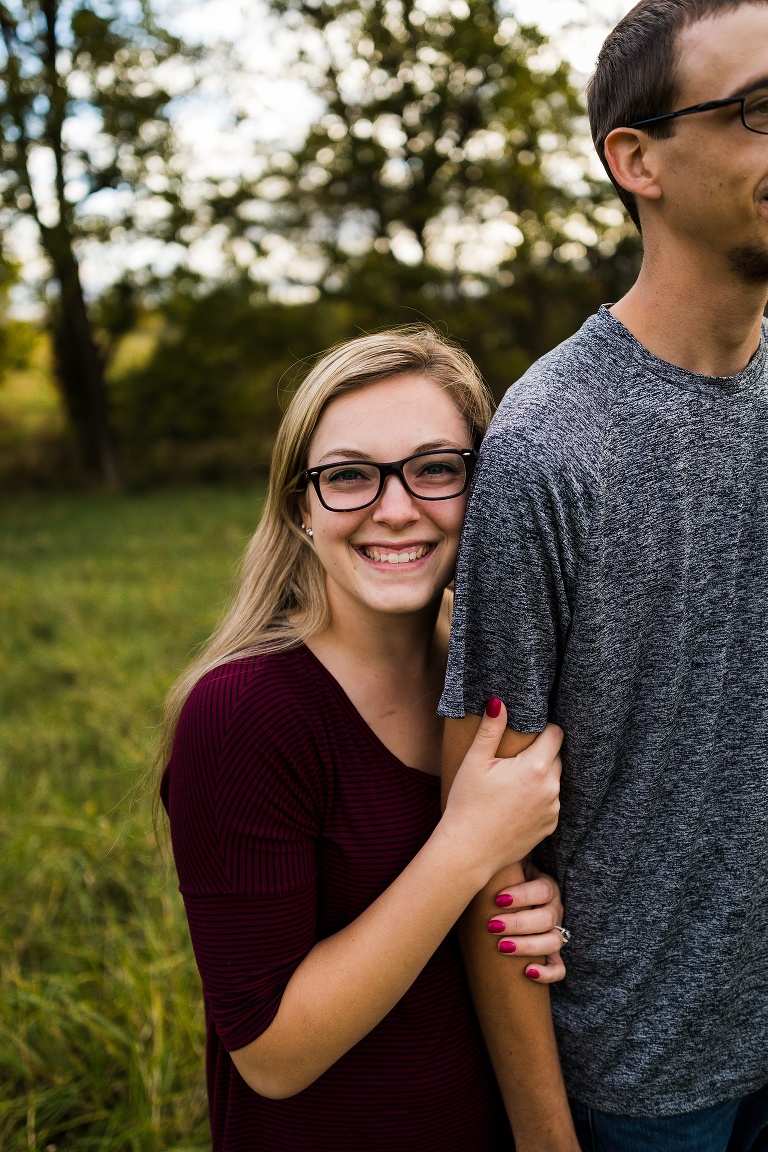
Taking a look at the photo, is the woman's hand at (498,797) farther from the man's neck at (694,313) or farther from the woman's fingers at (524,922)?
the man's neck at (694,313)

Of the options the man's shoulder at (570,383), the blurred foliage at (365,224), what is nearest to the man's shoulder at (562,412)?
the man's shoulder at (570,383)

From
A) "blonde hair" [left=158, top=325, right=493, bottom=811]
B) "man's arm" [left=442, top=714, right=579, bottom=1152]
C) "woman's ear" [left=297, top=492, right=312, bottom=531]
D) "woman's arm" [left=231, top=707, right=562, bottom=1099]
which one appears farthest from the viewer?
"woman's ear" [left=297, top=492, right=312, bottom=531]

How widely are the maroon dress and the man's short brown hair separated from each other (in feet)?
3.07

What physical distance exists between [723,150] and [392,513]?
0.68 meters

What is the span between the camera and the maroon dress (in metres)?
1.38

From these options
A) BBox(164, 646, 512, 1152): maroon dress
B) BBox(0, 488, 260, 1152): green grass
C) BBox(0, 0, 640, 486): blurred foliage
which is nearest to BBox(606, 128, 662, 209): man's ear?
BBox(164, 646, 512, 1152): maroon dress

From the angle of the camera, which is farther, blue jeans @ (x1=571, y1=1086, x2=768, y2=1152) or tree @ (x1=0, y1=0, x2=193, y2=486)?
tree @ (x1=0, y1=0, x2=193, y2=486)

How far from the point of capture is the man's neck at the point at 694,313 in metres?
1.38

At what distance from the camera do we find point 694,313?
4.59 ft

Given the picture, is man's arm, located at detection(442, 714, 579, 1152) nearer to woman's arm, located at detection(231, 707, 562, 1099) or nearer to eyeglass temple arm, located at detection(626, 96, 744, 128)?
woman's arm, located at detection(231, 707, 562, 1099)

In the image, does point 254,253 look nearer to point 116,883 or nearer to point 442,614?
point 116,883

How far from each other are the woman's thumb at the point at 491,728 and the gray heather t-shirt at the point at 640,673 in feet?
0.06

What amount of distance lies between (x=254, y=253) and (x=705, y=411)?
18.8m

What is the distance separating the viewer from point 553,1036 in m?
1.50
